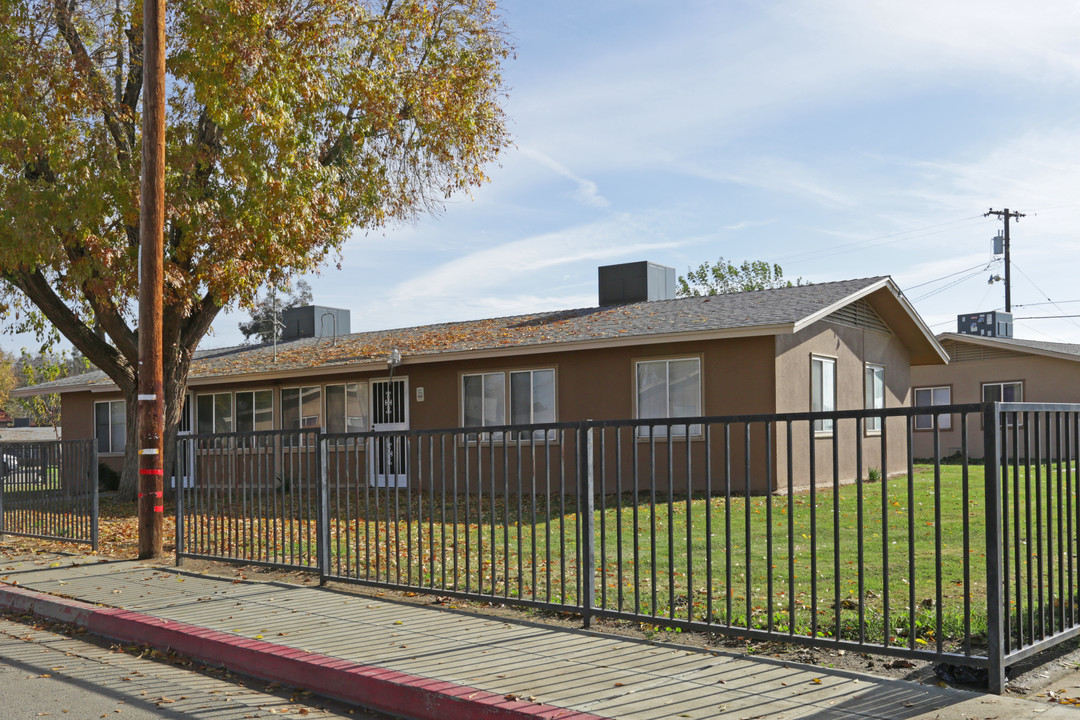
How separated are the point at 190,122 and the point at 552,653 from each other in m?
13.6

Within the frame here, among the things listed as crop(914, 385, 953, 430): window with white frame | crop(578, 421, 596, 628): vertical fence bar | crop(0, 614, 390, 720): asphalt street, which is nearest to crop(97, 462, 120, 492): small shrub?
crop(0, 614, 390, 720): asphalt street

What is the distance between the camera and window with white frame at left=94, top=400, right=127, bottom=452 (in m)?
28.0

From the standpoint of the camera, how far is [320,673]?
6.16 meters

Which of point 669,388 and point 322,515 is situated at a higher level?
point 669,388

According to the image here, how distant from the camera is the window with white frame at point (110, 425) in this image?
28.0 meters

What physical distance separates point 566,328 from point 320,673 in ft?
47.5

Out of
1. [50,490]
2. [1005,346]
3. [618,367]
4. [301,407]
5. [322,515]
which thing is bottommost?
[50,490]

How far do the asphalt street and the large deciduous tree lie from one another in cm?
924

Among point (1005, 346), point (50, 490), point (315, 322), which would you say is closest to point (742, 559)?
point (50, 490)

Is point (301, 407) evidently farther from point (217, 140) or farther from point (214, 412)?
point (217, 140)

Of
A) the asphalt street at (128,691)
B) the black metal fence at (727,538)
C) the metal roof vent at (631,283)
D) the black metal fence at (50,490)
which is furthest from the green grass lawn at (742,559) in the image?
the metal roof vent at (631,283)

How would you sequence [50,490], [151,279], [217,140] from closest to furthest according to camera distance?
1. [151,279]
2. [50,490]
3. [217,140]

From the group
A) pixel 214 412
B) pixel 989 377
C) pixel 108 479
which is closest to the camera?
pixel 214 412

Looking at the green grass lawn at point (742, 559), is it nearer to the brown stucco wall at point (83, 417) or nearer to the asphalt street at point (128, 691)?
the asphalt street at point (128, 691)
